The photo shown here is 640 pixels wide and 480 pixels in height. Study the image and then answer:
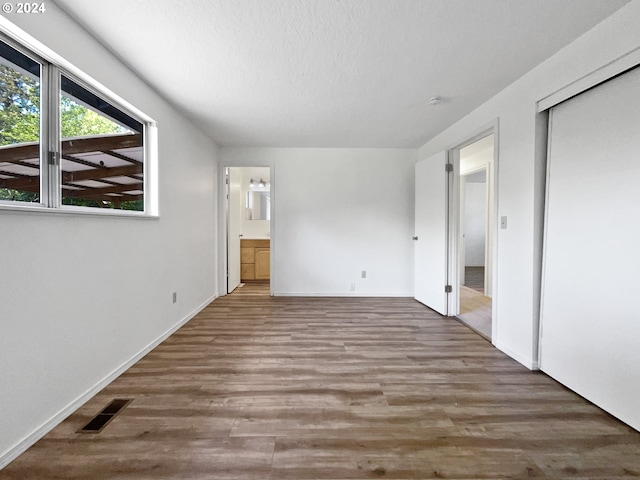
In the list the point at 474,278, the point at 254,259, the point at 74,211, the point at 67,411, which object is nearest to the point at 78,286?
the point at 74,211

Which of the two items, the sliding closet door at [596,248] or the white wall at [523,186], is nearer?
the sliding closet door at [596,248]

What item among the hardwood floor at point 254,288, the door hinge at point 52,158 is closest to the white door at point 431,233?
the hardwood floor at point 254,288

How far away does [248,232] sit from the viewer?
5.86 m

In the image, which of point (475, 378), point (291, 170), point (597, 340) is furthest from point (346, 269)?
point (597, 340)

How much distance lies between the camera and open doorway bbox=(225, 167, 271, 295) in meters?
4.56

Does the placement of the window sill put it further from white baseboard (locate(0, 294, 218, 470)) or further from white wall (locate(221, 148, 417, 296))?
white wall (locate(221, 148, 417, 296))

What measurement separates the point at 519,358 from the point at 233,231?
4.13 m

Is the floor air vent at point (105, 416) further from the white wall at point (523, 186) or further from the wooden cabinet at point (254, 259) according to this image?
the wooden cabinet at point (254, 259)

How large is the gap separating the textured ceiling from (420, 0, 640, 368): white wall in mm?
115

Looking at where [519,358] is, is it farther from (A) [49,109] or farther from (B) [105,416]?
(A) [49,109]

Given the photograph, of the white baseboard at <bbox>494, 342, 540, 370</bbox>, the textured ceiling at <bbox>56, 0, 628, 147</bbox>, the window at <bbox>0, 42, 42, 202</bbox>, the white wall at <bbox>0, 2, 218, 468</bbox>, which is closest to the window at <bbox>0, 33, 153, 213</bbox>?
the window at <bbox>0, 42, 42, 202</bbox>

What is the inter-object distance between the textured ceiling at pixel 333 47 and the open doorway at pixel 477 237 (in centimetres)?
108

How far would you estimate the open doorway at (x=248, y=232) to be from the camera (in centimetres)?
456

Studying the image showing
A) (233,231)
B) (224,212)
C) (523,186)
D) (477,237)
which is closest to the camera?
(523,186)
